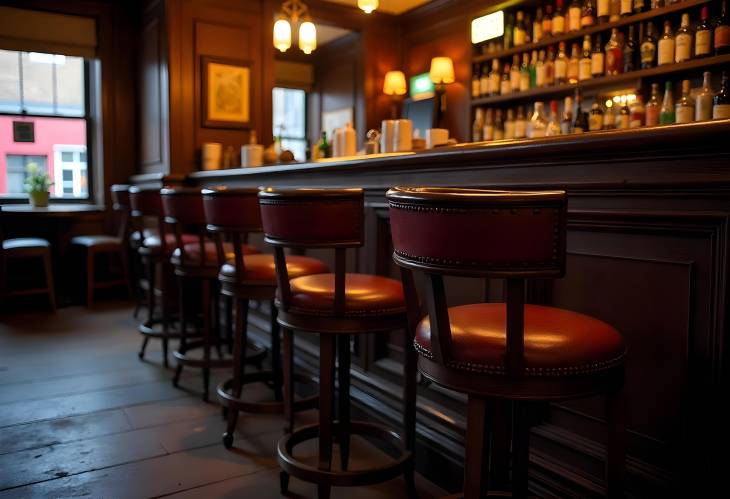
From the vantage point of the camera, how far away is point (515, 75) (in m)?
4.86

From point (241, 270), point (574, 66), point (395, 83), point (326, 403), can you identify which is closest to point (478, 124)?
point (574, 66)

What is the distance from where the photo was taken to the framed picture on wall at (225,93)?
5.17 m

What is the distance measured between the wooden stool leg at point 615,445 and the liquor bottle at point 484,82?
14.5 ft

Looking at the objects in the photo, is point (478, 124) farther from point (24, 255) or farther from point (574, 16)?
point (24, 255)

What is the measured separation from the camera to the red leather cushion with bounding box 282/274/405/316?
1740 mm

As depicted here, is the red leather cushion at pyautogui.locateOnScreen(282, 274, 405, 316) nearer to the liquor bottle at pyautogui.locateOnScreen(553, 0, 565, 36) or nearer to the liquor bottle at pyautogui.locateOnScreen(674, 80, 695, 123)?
the liquor bottle at pyautogui.locateOnScreen(674, 80, 695, 123)

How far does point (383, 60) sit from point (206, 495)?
5272 mm

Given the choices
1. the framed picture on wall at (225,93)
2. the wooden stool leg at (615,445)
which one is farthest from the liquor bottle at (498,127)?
the wooden stool leg at (615,445)

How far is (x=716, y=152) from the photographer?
4.23 ft

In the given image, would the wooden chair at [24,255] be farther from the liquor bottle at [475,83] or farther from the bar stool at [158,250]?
the liquor bottle at [475,83]

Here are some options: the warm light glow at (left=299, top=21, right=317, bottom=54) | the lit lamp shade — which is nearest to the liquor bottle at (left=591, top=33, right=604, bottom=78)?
the warm light glow at (left=299, top=21, right=317, bottom=54)

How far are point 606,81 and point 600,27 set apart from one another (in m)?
0.36

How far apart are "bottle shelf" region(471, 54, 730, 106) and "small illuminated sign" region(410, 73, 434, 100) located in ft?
2.46

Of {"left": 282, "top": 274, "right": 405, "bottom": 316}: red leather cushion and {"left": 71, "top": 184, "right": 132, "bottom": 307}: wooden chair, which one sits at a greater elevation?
{"left": 282, "top": 274, "right": 405, "bottom": 316}: red leather cushion
